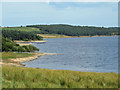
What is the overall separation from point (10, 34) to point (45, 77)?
164 metres

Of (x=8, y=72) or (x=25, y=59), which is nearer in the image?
(x=8, y=72)

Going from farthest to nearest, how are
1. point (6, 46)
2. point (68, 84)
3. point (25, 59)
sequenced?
point (6, 46) → point (25, 59) → point (68, 84)

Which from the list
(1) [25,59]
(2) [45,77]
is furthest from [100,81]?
(1) [25,59]

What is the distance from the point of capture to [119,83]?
13102mm

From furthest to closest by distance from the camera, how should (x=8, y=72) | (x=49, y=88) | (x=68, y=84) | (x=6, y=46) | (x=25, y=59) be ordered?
1. (x=6, y=46)
2. (x=25, y=59)
3. (x=8, y=72)
4. (x=68, y=84)
5. (x=49, y=88)

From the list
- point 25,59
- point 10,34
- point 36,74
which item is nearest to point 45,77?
point 36,74

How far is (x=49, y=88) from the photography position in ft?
36.9

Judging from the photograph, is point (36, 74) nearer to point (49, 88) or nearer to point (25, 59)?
point (49, 88)

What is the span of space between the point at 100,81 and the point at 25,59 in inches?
2044

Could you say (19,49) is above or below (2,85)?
below

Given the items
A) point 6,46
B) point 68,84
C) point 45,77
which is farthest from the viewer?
point 6,46

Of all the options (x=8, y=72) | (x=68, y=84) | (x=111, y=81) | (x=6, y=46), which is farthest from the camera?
(x=6, y=46)

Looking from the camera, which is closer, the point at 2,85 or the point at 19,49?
the point at 2,85

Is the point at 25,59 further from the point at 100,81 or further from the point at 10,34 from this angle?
the point at 10,34
